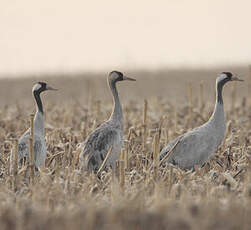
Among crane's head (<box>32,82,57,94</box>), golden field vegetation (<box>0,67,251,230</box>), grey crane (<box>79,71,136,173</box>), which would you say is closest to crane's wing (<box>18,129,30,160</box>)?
golden field vegetation (<box>0,67,251,230</box>)

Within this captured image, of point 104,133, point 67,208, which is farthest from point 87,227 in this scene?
point 104,133

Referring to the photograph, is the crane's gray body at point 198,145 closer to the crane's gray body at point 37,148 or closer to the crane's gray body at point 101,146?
the crane's gray body at point 101,146

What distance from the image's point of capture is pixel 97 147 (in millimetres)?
8500

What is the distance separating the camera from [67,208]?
5.70m

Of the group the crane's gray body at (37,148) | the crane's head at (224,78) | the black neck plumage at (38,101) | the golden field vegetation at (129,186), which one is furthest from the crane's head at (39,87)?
the crane's head at (224,78)

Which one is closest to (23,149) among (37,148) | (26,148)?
(26,148)

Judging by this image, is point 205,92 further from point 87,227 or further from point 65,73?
point 87,227

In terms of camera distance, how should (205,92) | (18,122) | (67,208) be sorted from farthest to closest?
(205,92) < (18,122) < (67,208)

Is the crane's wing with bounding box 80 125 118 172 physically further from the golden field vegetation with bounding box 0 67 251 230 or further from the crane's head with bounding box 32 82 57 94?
the crane's head with bounding box 32 82 57 94

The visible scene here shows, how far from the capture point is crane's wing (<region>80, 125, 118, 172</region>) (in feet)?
27.6

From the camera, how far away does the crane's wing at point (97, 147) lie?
840cm

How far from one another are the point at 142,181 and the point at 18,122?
4964 mm

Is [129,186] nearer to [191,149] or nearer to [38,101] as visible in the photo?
[191,149]

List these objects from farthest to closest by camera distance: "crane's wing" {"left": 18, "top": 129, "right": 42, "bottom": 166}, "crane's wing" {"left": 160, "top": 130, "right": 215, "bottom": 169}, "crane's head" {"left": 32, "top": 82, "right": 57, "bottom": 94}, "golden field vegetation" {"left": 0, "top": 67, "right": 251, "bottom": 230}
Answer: "crane's head" {"left": 32, "top": 82, "right": 57, "bottom": 94} → "crane's wing" {"left": 160, "top": 130, "right": 215, "bottom": 169} → "crane's wing" {"left": 18, "top": 129, "right": 42, "bottom": 166} → "golden field vegetation" {"left": 0, "top": 67, "right": 251, "bottom": 230}
